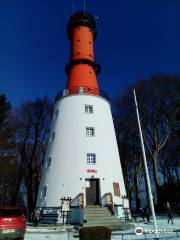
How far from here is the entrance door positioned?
25.8 m

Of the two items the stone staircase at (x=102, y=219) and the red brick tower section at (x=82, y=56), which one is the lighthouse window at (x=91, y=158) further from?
the red brick tower section at (x=82, y=56)

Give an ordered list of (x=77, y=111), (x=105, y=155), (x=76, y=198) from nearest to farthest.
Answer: (x=76, y=198)
(x=105, y=155)
(x=77, y=111)

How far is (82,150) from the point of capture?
26781 millimetres

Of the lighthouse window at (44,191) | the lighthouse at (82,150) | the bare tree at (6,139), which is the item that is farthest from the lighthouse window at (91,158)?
the bare tree at (6,139)

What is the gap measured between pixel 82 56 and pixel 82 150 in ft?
38.8

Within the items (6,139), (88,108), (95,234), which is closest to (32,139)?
(6,139)

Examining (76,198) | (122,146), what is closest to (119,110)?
(122,146)

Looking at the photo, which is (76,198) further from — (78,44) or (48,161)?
(78,44)

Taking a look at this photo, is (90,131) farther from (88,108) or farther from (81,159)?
(81,159)

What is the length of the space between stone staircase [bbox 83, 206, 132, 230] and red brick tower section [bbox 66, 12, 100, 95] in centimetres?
1267

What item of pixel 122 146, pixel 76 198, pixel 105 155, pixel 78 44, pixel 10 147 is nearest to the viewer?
pixel 76 198

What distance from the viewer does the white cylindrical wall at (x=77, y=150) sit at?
25.7 meters

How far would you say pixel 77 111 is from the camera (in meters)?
28.9

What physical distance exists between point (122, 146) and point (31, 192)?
16.4 metres
